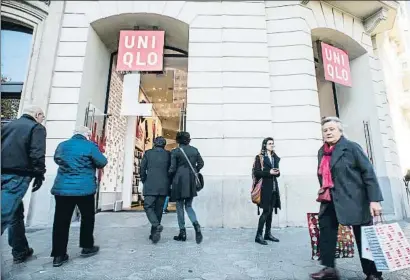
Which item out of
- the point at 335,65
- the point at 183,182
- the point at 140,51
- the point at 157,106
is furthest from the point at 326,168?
the point at 157,106

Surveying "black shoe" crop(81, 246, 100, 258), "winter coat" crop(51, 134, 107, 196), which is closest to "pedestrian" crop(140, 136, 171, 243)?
"black shoe" crop(81, 246, 100, 258)

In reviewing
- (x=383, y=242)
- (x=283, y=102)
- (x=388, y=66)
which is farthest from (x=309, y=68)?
(x=383, y=242)

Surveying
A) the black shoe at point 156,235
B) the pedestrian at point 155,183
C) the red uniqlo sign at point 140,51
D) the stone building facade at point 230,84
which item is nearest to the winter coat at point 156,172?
the pedestrian at point 155,183

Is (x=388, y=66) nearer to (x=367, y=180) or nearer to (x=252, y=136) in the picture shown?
(x=252, y=136)

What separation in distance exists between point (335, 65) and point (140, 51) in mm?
5446

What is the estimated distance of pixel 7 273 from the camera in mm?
2801

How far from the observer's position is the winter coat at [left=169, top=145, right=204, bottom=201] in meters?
4.21

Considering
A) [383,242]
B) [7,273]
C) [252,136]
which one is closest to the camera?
[383,242]

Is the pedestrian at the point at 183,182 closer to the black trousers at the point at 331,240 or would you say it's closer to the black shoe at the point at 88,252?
the black shoe at the point at 88,252

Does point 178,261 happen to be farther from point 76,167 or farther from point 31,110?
point 31,110

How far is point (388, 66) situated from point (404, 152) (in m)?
3.05

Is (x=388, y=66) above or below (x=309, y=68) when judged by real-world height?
above

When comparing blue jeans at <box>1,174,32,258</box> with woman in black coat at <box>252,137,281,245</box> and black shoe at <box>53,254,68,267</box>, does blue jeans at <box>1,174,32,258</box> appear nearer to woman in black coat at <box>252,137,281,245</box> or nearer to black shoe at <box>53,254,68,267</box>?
black shoe at <box>53,254,68,267</box>

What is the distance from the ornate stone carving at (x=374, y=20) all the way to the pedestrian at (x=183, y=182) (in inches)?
286
